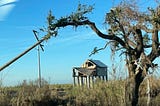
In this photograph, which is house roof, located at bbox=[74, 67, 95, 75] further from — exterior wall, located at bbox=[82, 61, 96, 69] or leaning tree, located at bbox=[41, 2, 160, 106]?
leaning tree, located at bbox=[41, 2, 160, 106]

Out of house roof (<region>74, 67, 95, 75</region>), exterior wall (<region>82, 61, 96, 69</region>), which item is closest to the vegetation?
house roof (<region>74, 67, 95, 75</region>)

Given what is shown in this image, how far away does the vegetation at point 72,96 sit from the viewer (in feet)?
53.5

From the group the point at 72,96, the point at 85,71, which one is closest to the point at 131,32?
the point at 72,96

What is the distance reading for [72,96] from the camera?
18.7m

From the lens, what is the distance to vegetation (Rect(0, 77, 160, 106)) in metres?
16.3

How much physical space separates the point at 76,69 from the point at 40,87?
1373 centimetres

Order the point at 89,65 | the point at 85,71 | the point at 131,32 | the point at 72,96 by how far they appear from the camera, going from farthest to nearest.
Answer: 1. the point at 89,65
2. the point at 85,71
3. the point at 72,96
4. the point at 131,32

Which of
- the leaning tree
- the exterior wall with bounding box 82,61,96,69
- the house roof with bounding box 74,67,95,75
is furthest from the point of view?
the exterior wall with bounding box 82,61,96,69

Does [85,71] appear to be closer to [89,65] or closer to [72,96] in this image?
[89,65]

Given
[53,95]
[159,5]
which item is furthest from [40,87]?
[159,5]

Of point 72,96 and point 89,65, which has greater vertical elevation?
point 89,65

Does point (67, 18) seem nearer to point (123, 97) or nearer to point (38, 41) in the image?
point (38, 41)

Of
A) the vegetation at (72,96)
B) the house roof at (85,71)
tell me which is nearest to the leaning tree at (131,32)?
the vegetation at (72,96)

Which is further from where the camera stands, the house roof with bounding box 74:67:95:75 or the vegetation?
the house roof with bounding box 74:67:95:75
